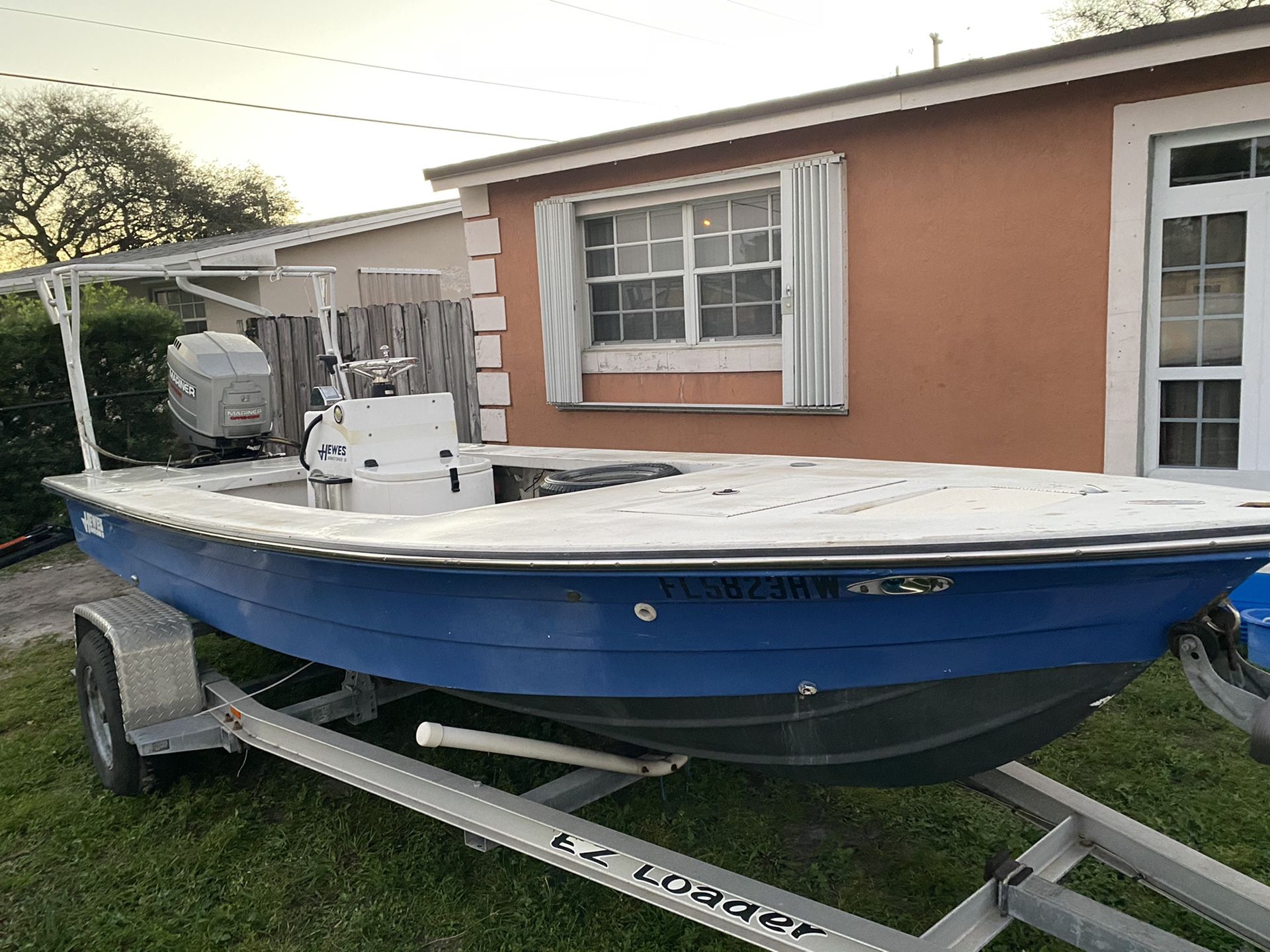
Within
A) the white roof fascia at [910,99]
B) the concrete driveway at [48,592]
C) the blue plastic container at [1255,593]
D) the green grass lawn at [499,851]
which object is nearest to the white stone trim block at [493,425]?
the white roof fascia at [910,99]

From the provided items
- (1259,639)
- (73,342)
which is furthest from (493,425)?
(1259,639)

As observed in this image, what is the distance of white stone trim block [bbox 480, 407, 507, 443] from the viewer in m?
8.80

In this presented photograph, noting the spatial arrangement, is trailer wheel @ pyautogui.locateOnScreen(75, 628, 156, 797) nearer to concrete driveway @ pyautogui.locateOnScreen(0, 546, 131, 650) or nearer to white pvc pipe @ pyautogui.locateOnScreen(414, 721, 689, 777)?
white pvc pipe @ pyautogui.locateOnScreen(414, 721, 689, 777)

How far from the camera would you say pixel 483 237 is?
8562mm

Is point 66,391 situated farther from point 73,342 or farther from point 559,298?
point 559,298

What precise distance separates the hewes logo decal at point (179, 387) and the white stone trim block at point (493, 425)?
3355 millimetres

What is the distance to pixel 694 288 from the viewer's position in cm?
736

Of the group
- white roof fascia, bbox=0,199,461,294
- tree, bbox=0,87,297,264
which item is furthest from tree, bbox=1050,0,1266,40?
tree, bbox=0,87,297,264

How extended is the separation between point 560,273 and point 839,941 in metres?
6.43

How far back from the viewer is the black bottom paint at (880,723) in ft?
7.97

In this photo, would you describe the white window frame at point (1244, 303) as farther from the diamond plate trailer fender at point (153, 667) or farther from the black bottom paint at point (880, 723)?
the diamond plate trailer fender at point (153, 667)

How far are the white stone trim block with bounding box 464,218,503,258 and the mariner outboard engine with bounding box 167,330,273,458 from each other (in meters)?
3.19

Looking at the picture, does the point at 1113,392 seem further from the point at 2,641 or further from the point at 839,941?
the point at 2,641

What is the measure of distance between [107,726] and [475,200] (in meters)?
5.80
